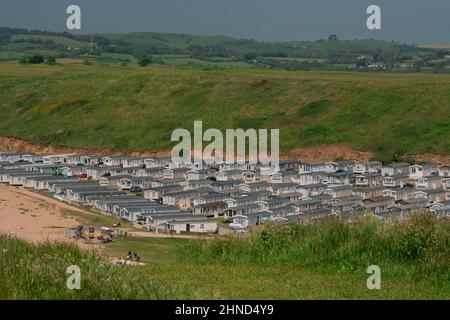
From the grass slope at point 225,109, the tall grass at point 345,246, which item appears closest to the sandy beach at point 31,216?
the tall grass at point 345,246

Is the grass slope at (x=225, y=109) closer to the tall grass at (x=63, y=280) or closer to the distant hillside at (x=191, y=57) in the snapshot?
the distant hillside at (x=191, y=57)

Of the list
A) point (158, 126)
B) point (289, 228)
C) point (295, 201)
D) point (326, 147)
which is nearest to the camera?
point (289, 228)

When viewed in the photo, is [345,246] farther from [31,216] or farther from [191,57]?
[191,57]

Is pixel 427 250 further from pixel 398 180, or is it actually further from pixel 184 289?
pixel 398 180

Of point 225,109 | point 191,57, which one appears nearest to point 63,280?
point 225,109

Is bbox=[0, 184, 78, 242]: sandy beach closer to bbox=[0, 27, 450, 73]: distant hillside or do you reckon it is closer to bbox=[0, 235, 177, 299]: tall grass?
bbox=[0, 235, 177, 299]: tall grass

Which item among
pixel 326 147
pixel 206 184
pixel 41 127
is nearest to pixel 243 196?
pixel 206 184
